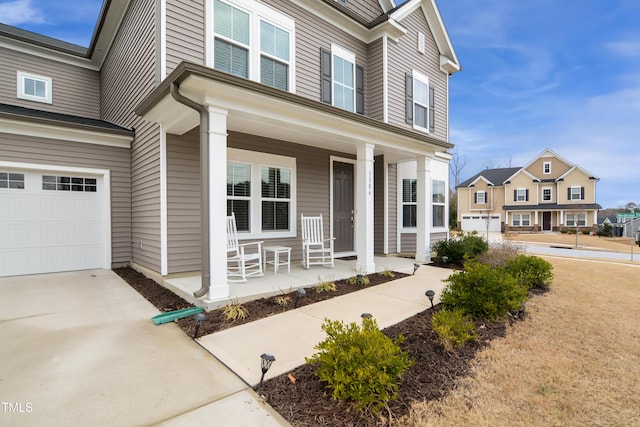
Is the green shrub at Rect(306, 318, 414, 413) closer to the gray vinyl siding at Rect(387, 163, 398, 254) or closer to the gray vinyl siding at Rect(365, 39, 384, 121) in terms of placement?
the gray vinyl siding at Rect(387, 163, 398, 254)

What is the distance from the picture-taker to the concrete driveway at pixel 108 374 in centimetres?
196

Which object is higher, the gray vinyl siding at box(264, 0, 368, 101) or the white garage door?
the gray vinyl siding at box(264, 0, 368, 101)

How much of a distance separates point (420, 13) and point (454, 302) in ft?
28.9

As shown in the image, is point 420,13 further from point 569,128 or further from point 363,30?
point 569,128

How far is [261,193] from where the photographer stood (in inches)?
245

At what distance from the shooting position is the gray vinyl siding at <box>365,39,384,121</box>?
790cm

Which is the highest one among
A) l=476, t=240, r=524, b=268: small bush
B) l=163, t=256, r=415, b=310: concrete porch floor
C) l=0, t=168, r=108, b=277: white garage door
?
l=0, t=168, r=108, b=277: white garage door

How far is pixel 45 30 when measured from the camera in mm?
8594

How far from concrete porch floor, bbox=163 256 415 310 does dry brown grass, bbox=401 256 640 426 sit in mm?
2647

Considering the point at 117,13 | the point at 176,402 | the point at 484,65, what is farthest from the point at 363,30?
the point at 484,65

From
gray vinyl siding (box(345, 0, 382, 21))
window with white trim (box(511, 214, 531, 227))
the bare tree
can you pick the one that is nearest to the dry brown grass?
gray vinyl siding (box(345, 0, 382, 21))

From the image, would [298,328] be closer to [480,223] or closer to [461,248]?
[461,248]

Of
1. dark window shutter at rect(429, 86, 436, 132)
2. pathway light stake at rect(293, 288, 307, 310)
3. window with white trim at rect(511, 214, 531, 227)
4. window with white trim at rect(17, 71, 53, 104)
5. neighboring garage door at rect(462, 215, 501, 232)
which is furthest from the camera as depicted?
neighboring garage door at rect(462, 215, 501, 232)

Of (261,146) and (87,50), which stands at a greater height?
(87,50)
